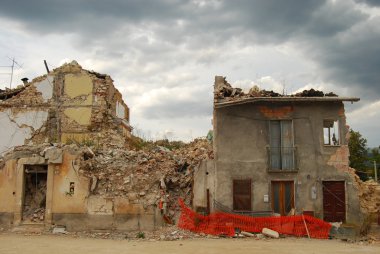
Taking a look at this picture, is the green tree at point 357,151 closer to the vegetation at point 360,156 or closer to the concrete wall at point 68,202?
the vegetation at point 360,156

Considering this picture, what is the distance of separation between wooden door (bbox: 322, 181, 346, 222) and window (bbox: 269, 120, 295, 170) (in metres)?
1.78

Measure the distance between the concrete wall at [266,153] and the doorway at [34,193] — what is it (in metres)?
8.17

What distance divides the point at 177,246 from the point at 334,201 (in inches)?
297

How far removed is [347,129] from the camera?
1795cm

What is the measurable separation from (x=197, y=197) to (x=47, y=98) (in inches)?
495

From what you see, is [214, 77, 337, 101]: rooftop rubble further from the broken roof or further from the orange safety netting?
the orange safety netting

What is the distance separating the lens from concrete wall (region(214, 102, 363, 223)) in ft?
57.3

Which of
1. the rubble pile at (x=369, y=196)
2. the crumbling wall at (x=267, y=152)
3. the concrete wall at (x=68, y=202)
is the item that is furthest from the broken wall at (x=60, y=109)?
the rubble pile at (x=369, y=196)

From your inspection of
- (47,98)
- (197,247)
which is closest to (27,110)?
(47,98)

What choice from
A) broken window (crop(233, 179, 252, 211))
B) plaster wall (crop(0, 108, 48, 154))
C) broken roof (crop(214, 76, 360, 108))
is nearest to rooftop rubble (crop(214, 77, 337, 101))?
broken roof (crop(214, 76, 360, 108))

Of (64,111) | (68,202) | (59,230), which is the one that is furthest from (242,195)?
(64,111)

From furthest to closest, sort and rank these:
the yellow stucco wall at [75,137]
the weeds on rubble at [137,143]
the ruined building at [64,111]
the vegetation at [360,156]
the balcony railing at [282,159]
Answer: the vegetation at [360,156]
the weeds on rubble at [137,143]
the ruined building at [64,111]
the yellow stucco wall at [75,137]
the balcony railing at [282,159]

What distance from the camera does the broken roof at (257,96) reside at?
57.3 feet

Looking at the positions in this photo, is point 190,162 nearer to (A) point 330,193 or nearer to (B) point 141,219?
(B) point 141,219
